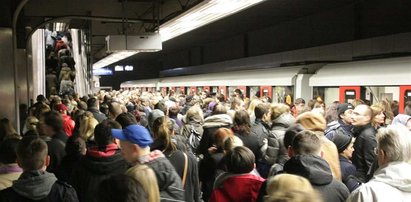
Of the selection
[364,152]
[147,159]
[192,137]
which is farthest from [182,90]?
[147,159]

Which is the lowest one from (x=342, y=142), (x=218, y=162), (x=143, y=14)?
(x=218, y=162)

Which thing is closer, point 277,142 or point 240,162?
point 240,162

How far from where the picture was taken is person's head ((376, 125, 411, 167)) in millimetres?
3137

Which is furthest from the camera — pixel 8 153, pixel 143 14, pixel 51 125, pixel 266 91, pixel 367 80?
pixel 143 14

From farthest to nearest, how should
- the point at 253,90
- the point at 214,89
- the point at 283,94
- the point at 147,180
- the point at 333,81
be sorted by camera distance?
1. the point at 214,89
2. the point at 253,90
3. the point at 283,94
4. the point at 333,81
5. the point at 147,180

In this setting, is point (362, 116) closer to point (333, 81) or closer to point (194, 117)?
point (194, 117)

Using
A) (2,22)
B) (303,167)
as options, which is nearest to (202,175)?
(303,167)

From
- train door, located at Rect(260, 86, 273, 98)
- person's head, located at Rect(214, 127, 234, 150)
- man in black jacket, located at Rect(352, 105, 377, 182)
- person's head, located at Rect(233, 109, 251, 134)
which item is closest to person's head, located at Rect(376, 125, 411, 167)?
man in black jacket, located at Rect(352, 105, 377, 182)

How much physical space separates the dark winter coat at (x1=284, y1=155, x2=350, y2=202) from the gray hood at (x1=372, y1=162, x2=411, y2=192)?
0.99ft

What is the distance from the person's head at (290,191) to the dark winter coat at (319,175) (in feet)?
2.79

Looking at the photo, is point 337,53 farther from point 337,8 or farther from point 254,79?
point 254,79

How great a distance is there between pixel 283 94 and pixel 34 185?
423 inches

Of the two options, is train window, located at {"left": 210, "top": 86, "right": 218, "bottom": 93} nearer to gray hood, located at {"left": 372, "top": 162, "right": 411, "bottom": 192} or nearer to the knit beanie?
the knit beanie

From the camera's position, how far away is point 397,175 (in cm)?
302
